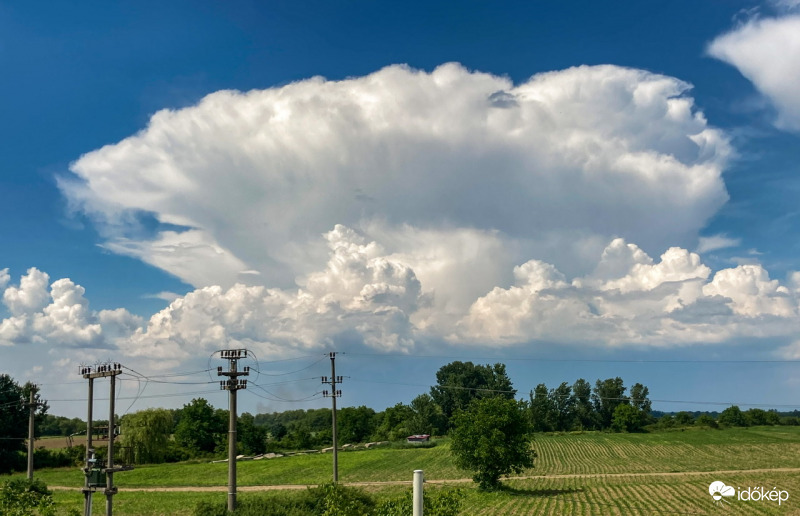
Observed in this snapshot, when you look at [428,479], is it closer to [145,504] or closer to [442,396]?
[145,504]

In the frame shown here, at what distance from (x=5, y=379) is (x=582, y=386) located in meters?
135

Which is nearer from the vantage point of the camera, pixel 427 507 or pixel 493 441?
pixel 427 507

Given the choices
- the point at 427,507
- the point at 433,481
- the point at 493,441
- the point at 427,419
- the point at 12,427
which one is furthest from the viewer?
the point at 427,419

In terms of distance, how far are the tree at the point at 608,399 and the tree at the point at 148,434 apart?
11159 cm

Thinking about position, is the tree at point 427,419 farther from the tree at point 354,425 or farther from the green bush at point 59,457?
the green bush at point 59,457

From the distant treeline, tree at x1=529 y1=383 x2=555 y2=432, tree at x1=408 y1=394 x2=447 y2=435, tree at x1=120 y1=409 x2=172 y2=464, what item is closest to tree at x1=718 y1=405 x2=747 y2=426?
the distant treeline

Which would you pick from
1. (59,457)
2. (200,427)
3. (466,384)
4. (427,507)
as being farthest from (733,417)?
(427,507)

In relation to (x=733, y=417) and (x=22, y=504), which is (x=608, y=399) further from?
(x=22, y=504)

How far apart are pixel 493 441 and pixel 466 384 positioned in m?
106

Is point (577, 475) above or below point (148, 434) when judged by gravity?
below

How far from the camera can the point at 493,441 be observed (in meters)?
59.8

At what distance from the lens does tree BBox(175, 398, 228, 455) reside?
418 ft

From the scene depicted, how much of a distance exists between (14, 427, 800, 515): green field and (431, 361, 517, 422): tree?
1203 inches

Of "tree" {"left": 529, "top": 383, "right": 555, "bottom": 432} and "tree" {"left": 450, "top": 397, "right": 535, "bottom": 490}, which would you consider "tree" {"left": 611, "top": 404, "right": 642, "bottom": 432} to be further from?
"tree" {"left": 450, "top": 397, "right": 535, "bottom": 490}
